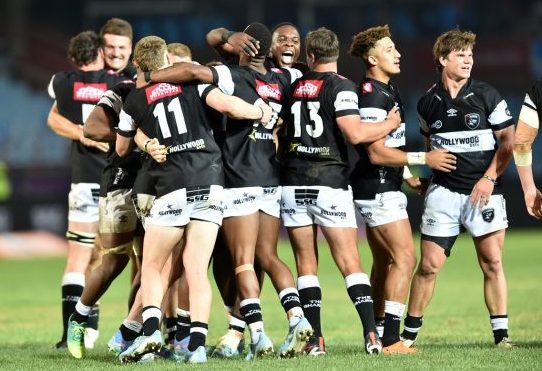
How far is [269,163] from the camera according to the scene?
9320 mm

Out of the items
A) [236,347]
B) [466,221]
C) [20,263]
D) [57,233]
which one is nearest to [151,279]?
[236,347]

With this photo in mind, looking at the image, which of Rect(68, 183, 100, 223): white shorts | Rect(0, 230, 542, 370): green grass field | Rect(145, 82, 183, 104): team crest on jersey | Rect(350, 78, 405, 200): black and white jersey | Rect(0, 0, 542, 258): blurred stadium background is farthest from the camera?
Rect(0, 0, 542, 258): blurred stadium background

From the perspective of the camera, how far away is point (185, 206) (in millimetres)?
8844

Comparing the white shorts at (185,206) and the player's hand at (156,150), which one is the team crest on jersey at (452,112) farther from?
the player's hand at (156,150)

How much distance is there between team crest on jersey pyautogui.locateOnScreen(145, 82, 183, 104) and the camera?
8.91 m

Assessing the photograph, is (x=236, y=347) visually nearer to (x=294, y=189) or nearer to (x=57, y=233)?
(x=294, y=189)

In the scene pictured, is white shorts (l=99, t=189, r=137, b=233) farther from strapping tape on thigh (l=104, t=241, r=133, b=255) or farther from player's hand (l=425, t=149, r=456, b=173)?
player's hand (l=425, t=149, r=456, b=173)

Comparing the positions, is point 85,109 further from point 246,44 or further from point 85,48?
point 246,44

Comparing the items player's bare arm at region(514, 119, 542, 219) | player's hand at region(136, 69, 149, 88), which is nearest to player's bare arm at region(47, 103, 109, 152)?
player's hand at region(136, 69, 149, 88)

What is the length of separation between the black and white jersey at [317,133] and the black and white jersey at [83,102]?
2638mm

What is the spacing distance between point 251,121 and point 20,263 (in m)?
15.3

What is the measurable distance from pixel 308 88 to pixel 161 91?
4.12ft

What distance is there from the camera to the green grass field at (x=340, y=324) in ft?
27.9

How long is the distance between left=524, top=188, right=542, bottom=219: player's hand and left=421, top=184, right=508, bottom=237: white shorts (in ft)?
1.19
